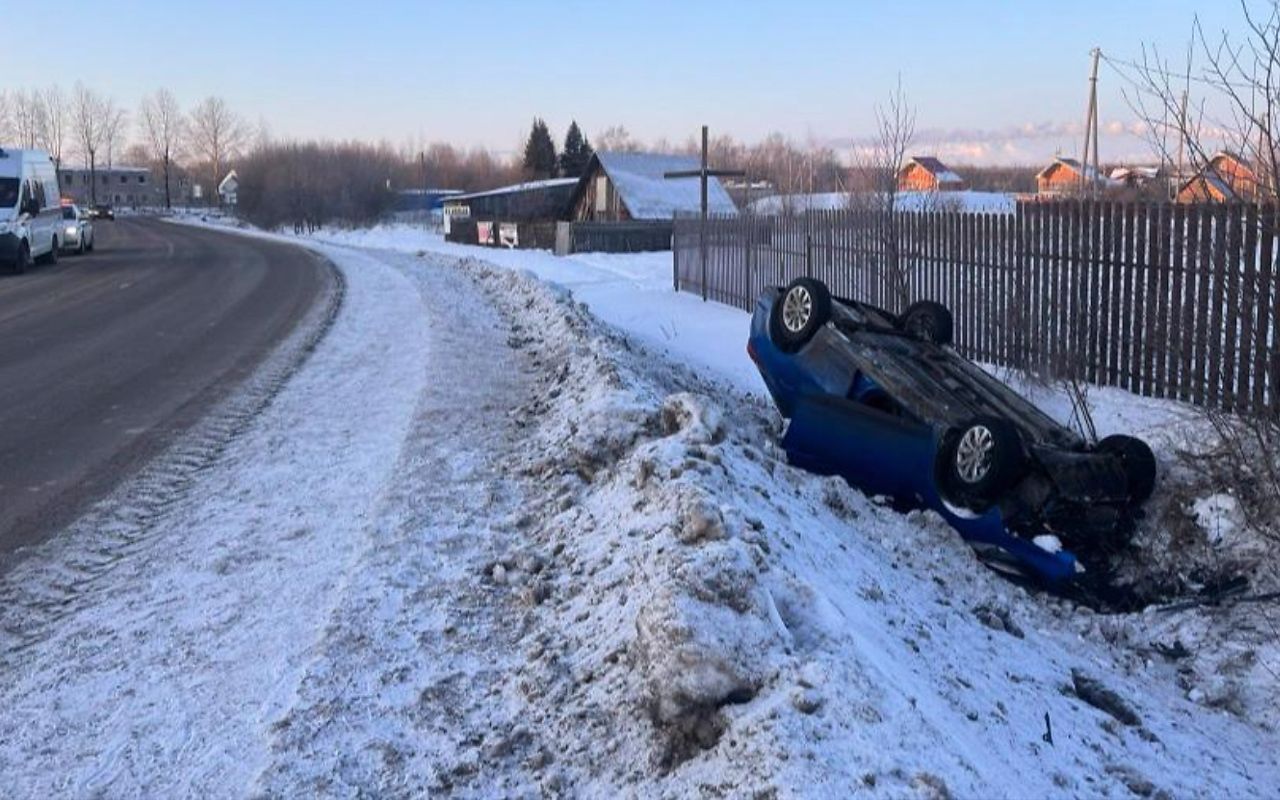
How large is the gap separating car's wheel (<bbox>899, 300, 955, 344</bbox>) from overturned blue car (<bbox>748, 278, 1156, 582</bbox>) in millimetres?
21

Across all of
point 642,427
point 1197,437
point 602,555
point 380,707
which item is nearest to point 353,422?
point 642,427

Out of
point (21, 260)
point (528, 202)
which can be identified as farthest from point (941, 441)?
point (528, 202)

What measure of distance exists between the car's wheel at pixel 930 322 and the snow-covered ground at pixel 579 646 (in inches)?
83.5

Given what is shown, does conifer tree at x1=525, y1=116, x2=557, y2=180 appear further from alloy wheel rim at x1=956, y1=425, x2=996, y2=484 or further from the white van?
alloy wheel rim at x1=956, y1=425, x2=996, y2=484

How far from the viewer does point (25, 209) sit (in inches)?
1156

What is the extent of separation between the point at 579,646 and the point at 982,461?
330cm

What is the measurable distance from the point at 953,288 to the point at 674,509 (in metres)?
8.44

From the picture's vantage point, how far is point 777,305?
9352 millimetres

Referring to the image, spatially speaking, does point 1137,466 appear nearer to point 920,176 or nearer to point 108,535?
point 108,535

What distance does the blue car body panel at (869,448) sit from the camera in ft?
23.4

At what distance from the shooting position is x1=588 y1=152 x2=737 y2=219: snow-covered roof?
182 feet

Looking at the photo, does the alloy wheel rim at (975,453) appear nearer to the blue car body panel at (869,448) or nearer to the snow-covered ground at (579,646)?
the blue car body panel at (869,448)

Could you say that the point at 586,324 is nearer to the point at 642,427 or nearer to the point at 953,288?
the point at 953,288

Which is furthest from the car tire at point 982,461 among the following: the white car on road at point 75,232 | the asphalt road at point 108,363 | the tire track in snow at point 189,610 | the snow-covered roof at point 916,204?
the white car on road at point 75,232
